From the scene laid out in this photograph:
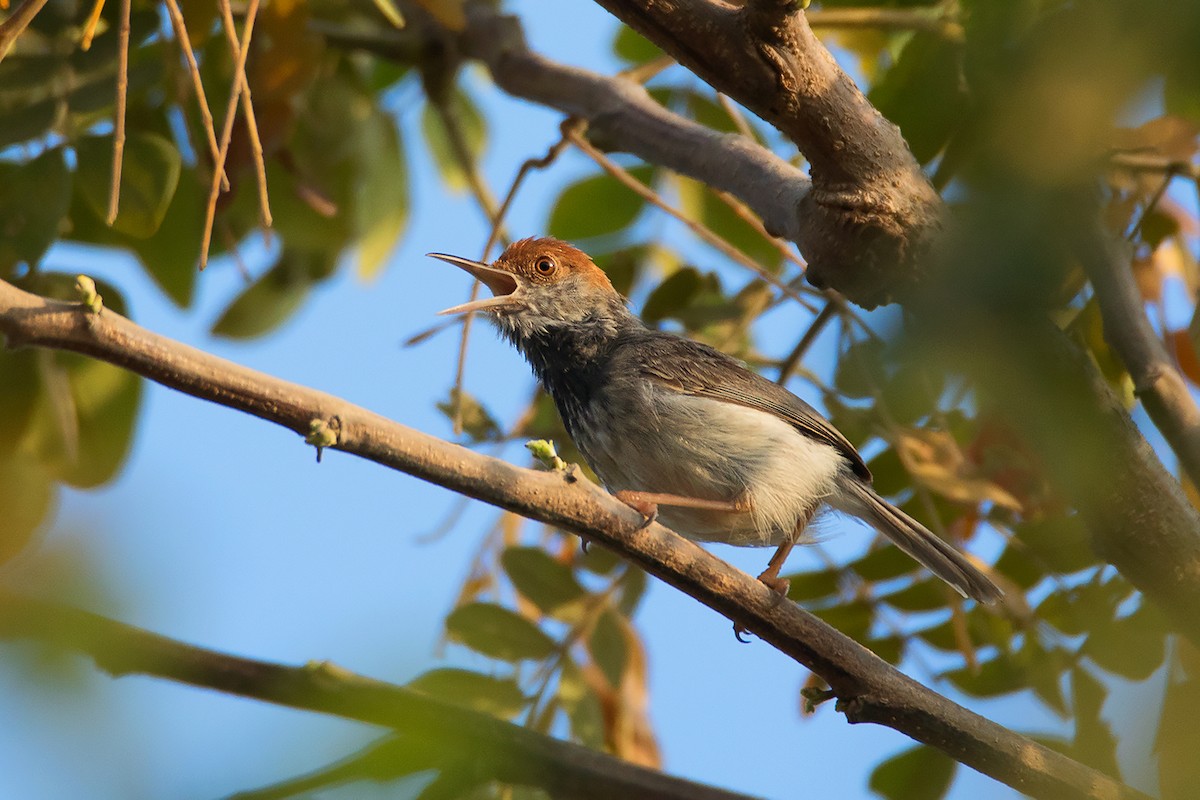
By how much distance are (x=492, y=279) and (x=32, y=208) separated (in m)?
1.94

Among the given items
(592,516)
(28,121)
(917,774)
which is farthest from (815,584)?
(28,121)

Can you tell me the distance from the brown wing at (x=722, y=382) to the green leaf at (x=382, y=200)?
61.5 inches

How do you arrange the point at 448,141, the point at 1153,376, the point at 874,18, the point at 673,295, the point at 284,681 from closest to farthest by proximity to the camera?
the point at 284,681 < the point at 1153,376 < the point at 874,18 < the point at 673,295 < the point at 448,141

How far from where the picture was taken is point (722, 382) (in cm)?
432

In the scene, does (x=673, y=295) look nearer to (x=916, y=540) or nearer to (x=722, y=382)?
(x=722, y=382)

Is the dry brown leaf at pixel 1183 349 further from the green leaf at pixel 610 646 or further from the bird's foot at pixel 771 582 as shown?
the green leaf at pixel 610 646

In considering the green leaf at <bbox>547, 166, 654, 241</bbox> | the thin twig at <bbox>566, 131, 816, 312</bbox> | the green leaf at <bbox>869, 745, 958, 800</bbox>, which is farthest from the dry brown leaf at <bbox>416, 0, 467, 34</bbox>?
the green leaf at <bbox>869, 745, 958, 800</bbox>

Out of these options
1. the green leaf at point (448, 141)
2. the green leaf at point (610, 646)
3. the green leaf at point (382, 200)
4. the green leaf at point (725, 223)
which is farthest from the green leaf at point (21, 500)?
the green leaf at point (448, 141)

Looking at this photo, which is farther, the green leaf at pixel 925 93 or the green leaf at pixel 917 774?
the green leaf at pixel 917 774

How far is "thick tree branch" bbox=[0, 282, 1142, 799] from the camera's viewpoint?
1.93 metres

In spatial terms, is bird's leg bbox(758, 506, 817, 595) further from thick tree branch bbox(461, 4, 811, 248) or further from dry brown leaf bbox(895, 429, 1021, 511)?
thick tree branch bbox(461, 4, 811, 248)

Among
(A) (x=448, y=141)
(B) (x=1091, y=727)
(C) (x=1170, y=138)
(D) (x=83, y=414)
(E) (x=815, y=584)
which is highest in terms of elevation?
(A) (x=448, y=141)

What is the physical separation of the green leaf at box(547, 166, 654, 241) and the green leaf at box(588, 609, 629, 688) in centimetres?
172

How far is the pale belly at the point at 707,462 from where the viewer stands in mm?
4098
